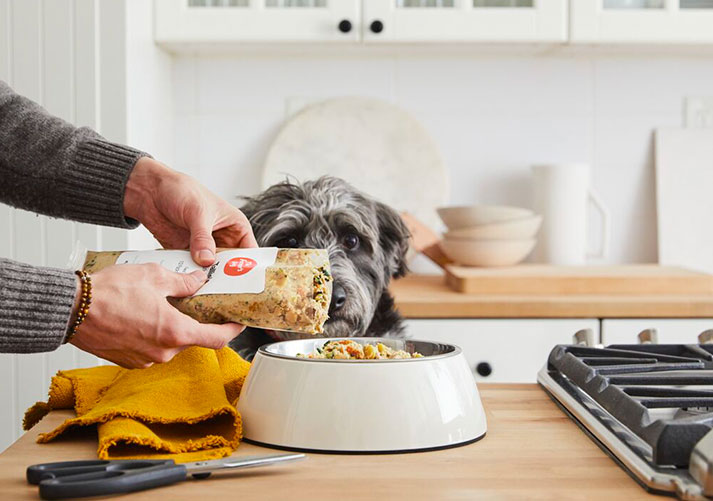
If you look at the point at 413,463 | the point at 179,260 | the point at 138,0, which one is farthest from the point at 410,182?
the point at 413,463

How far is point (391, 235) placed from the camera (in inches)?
66.7

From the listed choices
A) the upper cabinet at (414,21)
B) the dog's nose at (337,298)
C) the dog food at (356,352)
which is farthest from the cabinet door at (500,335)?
the dog food at (356,352)

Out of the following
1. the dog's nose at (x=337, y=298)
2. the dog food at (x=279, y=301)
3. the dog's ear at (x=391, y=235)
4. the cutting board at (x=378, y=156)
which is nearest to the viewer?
the dog food at (x=279, y=301)

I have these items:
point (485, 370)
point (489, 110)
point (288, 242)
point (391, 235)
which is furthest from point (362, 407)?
point (489, 110)

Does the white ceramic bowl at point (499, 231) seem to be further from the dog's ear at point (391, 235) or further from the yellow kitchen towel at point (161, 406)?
the yellow kitchen towel at point (161, 406)

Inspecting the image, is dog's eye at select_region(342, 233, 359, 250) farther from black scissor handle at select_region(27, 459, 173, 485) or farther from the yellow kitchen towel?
black scissor handle at select_region(27, 459, 173, 485)

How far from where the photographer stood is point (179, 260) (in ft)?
2.96

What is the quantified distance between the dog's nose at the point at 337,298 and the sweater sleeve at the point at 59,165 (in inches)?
15.7

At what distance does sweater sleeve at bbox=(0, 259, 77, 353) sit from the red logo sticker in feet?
0.50

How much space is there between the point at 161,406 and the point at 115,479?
193 millimetres

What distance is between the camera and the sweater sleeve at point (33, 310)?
801mm

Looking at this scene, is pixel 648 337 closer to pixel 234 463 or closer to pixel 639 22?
pixel 234 463

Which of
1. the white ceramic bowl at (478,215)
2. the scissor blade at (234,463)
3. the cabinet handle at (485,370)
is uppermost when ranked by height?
the white ceramic bowl at (478,215)

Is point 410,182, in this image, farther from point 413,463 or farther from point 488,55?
point 413,463
